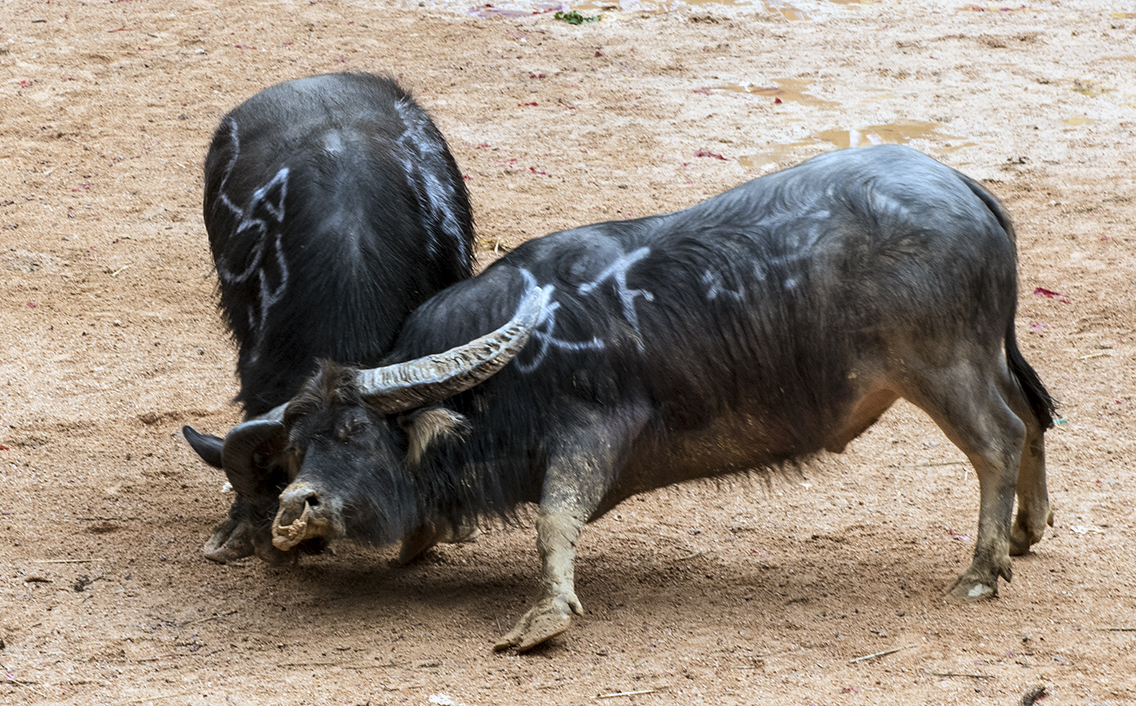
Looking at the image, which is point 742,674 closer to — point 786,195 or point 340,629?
point 340,629

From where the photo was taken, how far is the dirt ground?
4160mm

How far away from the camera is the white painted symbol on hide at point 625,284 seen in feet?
14.8

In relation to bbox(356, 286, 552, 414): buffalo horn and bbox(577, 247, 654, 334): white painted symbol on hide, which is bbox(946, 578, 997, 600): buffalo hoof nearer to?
bbox(577, 247, 654, 334): white painted symbol on hide

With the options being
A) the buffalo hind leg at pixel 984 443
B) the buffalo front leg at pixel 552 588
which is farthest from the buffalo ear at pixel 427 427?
the buffalo hind leg at pixel 984 443

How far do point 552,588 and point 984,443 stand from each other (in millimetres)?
1602

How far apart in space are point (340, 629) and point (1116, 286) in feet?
16.6

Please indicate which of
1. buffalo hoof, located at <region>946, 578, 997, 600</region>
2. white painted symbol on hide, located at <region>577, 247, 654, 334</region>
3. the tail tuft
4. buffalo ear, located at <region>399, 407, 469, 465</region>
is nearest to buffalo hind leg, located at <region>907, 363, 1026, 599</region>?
buffalo hoof, located at <region>946, 578, 997, 600</region>

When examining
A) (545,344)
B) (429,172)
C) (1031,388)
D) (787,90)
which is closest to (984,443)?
(1031,388)

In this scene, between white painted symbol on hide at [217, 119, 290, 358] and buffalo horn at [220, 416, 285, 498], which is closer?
buffalo horn at [220, 416, 285, 498]

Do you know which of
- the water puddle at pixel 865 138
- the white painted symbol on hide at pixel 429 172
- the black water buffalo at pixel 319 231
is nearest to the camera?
the black water buffalo at pixel 319 231

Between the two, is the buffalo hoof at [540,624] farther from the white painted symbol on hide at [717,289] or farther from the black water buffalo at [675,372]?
the white painted symbol on hide at [717,289]

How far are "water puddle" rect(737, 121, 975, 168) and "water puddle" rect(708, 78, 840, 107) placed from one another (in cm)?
62

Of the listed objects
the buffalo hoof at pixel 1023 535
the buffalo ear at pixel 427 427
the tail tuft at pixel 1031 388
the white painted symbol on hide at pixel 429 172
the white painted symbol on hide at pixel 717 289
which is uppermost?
the white painted symbol on hide at pixel 429 172

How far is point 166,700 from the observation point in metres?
3.89
